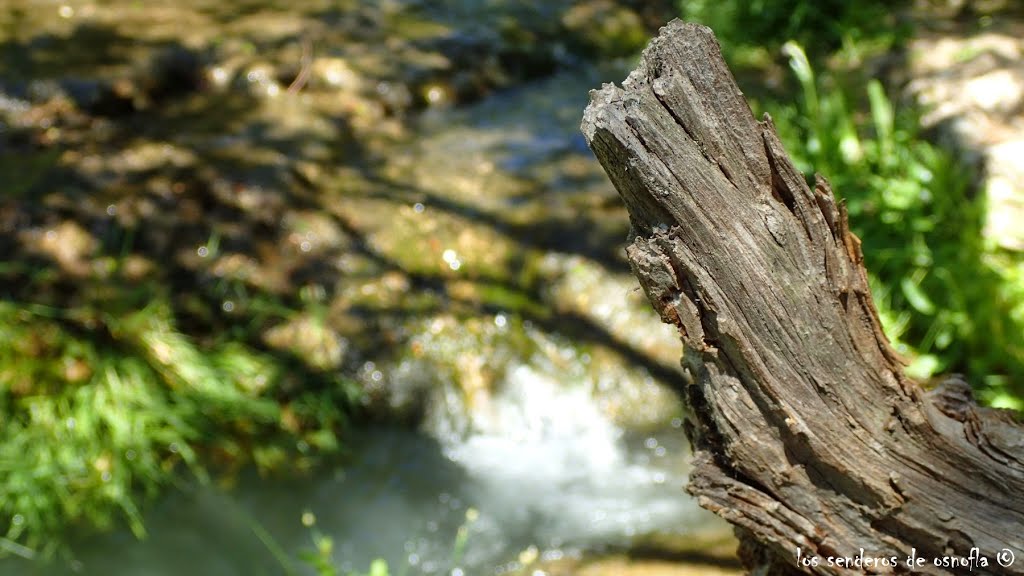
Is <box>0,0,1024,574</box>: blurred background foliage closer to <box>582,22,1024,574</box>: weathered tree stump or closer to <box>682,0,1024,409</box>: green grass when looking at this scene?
<box>682,0,1024,409</box>: green grass

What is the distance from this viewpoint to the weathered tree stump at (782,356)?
65.8 inches

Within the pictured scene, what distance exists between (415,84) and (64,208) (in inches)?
101

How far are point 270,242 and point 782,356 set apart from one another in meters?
3.79

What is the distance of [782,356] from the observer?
5.76 ft

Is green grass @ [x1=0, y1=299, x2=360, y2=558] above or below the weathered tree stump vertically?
below

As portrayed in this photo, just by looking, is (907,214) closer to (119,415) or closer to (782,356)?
(782,356)

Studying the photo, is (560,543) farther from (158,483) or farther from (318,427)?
(158,483)

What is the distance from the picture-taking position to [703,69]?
1.66 m

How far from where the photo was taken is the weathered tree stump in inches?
65.8

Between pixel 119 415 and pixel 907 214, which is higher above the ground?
pixel 907 214

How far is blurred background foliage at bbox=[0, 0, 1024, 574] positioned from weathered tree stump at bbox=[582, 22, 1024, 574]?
213 centimetres

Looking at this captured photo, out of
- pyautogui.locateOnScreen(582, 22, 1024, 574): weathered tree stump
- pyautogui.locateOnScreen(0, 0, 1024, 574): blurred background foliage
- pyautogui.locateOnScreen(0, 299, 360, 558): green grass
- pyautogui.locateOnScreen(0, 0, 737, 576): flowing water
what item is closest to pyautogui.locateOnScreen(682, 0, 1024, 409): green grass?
pyautogui.locateOnScreen(0, 0, 1024, 574): blurred background foliage

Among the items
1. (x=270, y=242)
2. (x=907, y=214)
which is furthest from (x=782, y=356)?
(x=270, y=242)

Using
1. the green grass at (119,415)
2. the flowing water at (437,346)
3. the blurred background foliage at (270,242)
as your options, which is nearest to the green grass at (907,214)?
the blurred background foliage at (270,242)
